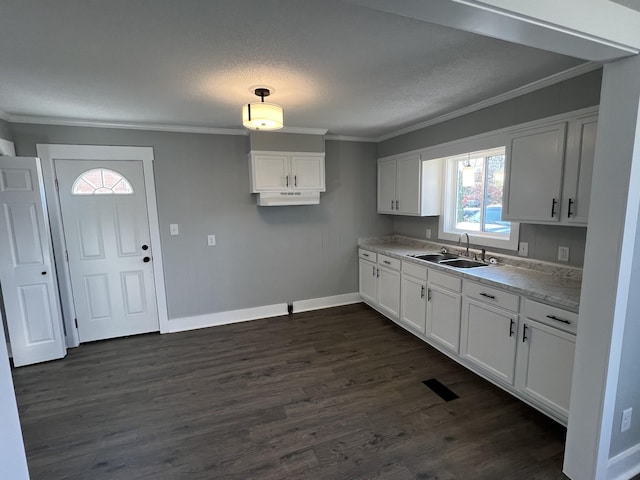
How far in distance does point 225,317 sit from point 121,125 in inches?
99.4

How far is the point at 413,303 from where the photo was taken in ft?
11.2

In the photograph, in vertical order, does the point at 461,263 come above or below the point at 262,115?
below

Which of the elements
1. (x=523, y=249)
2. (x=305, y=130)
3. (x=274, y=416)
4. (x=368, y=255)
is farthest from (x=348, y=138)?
(x=274, y=416)

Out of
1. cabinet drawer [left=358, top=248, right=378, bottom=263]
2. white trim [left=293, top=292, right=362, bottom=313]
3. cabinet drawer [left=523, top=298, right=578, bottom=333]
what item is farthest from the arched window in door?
cabinet drawer [left=523, top=298, right=578, bottom=333]

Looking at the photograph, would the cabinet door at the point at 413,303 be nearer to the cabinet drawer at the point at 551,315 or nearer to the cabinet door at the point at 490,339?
the cabinet door at the point at 490,339

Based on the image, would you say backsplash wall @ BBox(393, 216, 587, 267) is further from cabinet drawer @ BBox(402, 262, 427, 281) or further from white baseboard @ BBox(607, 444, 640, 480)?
white baseboard @ BBox(607, 444, 640, 480)

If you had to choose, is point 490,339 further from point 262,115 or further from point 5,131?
point 5,131

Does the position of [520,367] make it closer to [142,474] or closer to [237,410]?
[237,410]

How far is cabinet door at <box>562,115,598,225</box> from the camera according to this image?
2100mm

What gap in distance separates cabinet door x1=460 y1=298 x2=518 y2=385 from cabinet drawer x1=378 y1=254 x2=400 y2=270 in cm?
104

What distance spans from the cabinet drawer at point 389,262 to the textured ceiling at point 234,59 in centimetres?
167

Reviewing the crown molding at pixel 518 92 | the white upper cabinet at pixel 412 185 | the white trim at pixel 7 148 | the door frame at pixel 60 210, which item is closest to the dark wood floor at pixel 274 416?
the door frame at pixel 60 210

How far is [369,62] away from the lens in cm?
200

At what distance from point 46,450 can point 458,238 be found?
3927 mm
